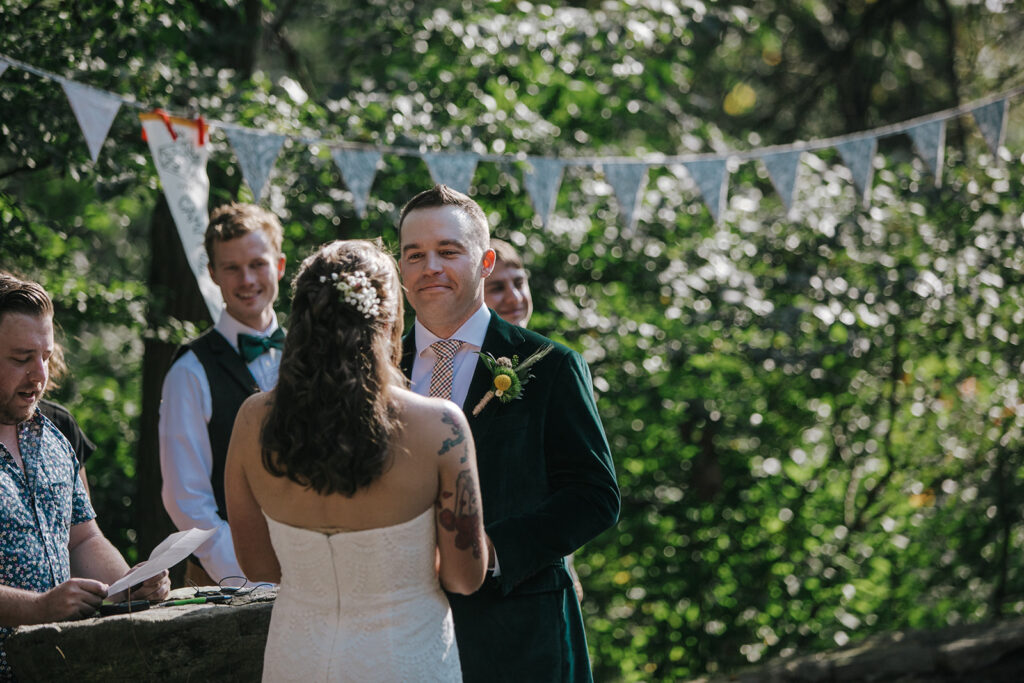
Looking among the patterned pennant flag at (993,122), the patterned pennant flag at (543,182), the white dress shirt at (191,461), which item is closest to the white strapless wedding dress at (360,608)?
the white dress shirt at (191,461)

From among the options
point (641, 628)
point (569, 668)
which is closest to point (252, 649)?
point (569, 668)

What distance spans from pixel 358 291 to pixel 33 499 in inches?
45.5

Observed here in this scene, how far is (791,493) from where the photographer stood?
705cm

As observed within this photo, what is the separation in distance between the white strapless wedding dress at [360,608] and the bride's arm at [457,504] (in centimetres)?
3

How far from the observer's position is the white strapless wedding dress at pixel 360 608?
1.92 meters

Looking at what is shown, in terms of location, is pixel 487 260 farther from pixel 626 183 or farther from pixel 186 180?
pixel 626 183

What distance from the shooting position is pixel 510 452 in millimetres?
2320

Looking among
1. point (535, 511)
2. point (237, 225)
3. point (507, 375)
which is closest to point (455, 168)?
point (237, 225)

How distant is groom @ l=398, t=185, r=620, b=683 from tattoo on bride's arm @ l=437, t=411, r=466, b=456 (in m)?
0.30

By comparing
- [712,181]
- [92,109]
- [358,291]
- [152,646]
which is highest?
[92,109]

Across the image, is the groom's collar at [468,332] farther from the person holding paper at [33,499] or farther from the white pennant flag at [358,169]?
the white pennant flag at [358,169]

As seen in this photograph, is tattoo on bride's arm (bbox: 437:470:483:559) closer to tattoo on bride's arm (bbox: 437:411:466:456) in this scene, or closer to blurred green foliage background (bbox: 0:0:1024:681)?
tattoo on bride's arm (bbox: 437:411:466:456)

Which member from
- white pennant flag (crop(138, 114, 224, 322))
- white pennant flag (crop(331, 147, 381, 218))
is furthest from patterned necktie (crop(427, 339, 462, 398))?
white pennant flag (crop(331, 147, 381, 218))

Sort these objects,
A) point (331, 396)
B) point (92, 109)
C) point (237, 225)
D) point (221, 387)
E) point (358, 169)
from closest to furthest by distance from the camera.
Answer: point (331, 396) → point (221, 387) → point (237, 225) → point (92, 109) → point (358, 169)
